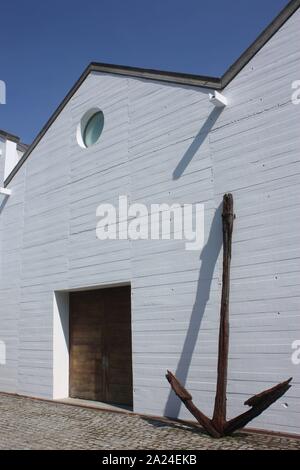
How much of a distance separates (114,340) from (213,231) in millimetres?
3573

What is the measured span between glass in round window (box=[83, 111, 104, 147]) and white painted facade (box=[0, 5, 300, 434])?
262 millimetres

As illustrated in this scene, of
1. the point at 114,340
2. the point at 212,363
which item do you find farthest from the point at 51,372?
the point at 212,363

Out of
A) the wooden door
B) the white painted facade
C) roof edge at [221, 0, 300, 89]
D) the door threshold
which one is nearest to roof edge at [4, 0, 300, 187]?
roof edge at [221, 0, 300, 89]

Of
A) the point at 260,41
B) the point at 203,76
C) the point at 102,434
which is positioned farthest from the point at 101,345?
the point at 260,41

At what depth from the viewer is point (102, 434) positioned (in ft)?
23.1

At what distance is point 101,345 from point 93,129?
4.98 metres

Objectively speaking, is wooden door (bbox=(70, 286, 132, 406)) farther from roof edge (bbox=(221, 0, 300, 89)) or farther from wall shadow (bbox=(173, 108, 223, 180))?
roof edge (bbox=(221, 0, 300, 89))

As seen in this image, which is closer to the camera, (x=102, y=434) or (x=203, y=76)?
(x=102, y=434)

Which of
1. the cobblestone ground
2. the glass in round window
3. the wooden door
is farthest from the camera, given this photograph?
the glass in round window

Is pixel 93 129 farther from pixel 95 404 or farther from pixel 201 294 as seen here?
pixel 95 404

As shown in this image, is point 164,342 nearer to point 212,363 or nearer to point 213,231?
point 212,363

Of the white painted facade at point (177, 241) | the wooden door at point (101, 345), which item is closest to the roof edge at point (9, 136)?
the white painted facade at point (177, 241)

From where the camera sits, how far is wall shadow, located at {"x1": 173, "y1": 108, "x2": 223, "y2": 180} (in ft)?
26.9
